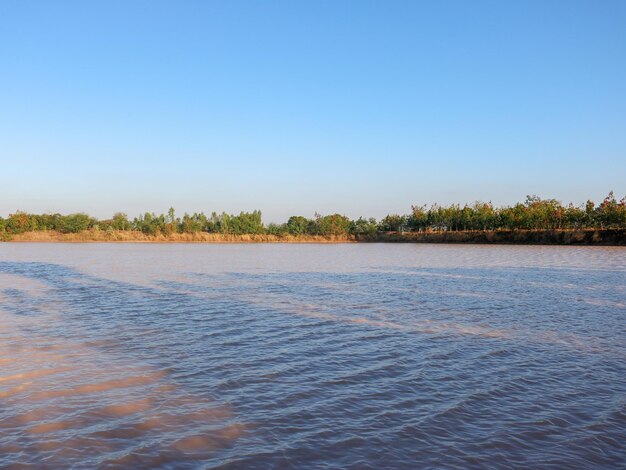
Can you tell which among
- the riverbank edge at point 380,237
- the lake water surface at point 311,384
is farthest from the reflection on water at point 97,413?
the riverbank edge at point 380,237

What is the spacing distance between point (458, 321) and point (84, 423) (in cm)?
941

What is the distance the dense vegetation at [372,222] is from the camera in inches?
2874

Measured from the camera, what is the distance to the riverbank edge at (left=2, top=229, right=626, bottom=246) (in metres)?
65.4

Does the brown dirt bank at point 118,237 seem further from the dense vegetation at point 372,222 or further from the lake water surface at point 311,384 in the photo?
the lake water surface at point 311,384

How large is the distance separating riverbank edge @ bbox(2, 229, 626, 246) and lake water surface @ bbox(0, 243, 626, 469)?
58.1 metres

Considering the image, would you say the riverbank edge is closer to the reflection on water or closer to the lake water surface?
the lake water surface

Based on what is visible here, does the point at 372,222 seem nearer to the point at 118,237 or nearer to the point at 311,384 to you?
the point at 118,237

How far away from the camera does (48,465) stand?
458 centimetres

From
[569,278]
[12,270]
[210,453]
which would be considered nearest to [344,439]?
[210,453]

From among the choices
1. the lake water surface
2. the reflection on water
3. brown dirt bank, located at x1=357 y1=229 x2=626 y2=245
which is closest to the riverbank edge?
brown dirt bank, located at x1=357 y1=229 x2=626 y2=245

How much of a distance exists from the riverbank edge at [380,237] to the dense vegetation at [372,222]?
2867 mm

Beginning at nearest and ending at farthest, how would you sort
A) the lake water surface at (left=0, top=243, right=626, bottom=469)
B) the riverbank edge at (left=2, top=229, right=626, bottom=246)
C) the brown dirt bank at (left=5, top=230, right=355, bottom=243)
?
the lake water surface at (left=0, top=243, right=626, bottom=469), the riverbank edge at (left=2, top=229, right=626, bottom=246), the brown dirt bank at (left=5, top=230, right=355, bottom=243)

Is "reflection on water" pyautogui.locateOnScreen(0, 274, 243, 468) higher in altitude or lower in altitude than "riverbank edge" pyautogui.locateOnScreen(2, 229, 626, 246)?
lower

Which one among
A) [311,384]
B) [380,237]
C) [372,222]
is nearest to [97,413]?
[311,384]
